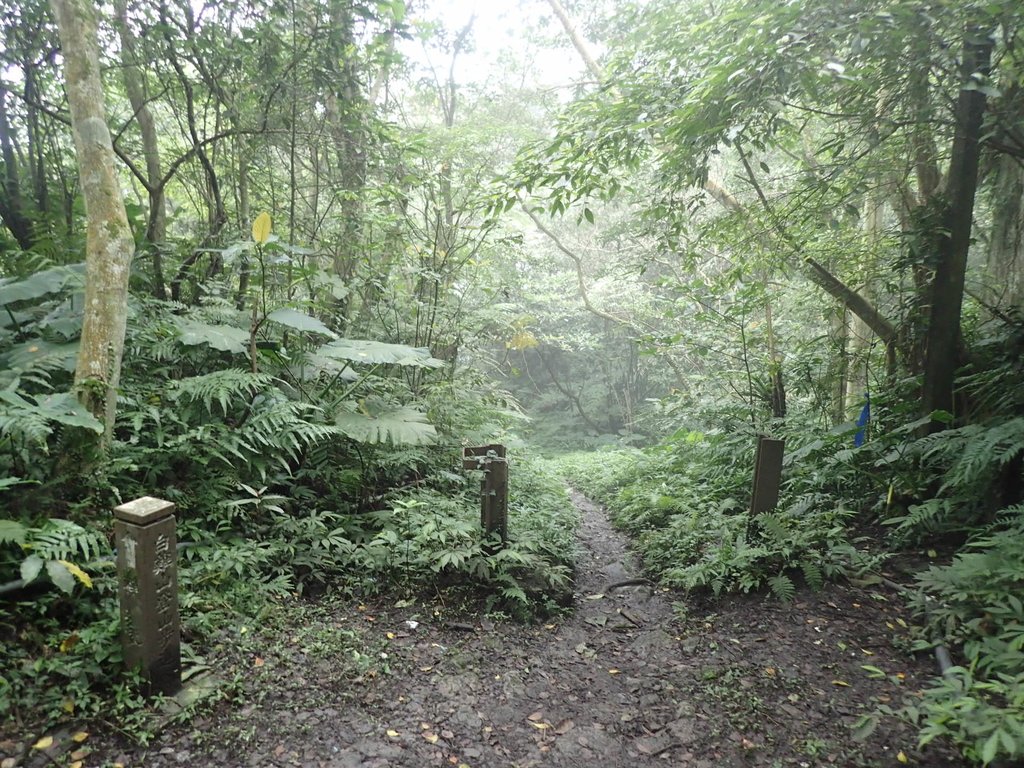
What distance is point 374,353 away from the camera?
5.04m

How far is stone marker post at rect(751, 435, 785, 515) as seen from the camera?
15.8 feet

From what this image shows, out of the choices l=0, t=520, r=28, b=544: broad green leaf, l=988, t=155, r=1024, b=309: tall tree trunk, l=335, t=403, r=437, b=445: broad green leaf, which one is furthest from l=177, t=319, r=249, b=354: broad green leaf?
l=988, t=155, r=1024, b=309: tall tree trunk

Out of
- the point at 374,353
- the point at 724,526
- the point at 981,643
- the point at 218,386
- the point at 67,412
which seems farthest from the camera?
the point at 724,526

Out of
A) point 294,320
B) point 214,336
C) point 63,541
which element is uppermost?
point 294,320

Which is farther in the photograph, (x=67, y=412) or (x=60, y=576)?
(x=67, y=412)

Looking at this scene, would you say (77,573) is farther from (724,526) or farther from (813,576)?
(724,526)

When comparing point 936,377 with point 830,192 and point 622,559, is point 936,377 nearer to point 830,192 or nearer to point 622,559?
point 830,192

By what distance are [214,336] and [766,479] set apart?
4.91 m

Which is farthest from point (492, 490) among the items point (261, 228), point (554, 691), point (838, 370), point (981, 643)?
point (838, 370)

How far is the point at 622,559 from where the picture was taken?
236 inches

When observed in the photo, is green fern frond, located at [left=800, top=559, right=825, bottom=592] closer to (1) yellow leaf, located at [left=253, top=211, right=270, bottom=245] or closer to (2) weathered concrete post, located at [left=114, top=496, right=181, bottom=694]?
(2) weathered concrete post, located at [left=114, top=496, right=181, bottom=694]

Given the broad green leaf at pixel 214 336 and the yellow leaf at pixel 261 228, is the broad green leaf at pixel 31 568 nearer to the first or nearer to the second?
the broad green leaf at pixel 214 336

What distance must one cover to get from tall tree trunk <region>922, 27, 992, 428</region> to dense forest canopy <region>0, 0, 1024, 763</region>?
0.09 ft

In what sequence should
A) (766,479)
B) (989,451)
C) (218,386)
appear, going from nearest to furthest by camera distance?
1. (989,451)
2. (218,386)
3. (766,479)
